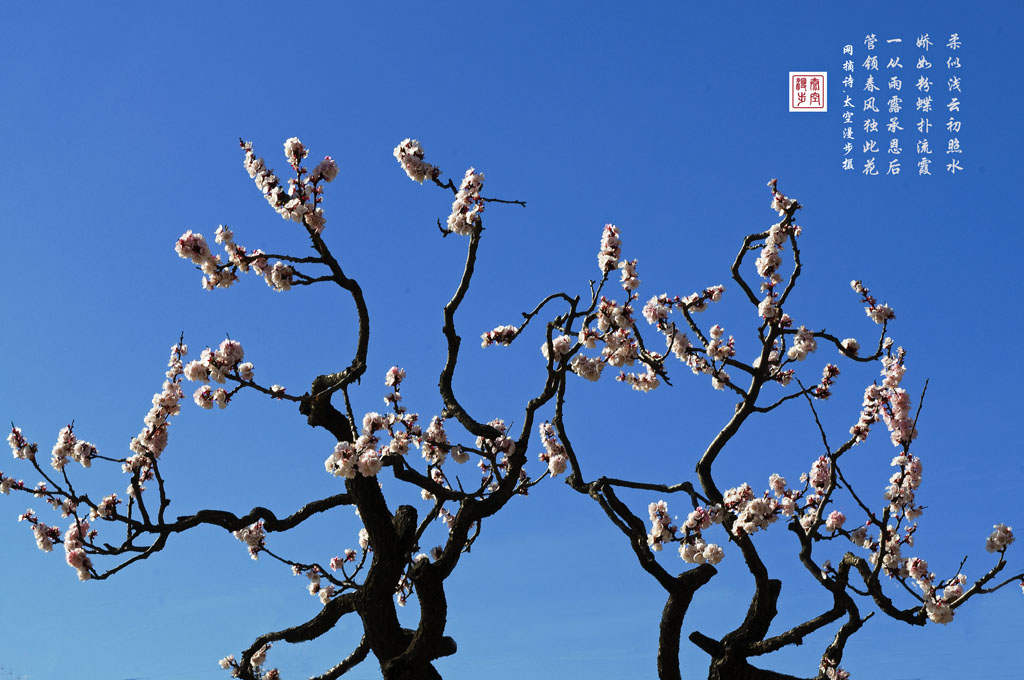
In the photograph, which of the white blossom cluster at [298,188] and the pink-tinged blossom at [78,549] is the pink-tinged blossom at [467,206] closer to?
the white blossom cluster at [298,188]

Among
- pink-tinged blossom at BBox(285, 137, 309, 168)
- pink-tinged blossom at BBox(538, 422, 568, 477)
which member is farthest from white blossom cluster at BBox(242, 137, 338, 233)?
pink-tinged blossom at BBox(538, 422, 568, 477)

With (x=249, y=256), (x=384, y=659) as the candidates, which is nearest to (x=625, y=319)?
(x=249, y=256)

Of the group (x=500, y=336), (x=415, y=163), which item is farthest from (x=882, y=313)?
Result: (x=415, y=163)

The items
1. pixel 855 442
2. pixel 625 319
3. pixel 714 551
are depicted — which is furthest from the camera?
pixel 855 442

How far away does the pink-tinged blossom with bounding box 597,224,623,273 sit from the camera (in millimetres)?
8812

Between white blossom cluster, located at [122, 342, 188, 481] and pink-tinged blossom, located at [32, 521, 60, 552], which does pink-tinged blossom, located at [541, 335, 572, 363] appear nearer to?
white blossom cluster, located at [122, 342, 188, 481]

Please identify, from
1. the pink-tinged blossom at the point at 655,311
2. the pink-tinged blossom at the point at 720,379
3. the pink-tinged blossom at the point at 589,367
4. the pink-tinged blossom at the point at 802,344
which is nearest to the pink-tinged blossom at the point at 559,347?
the pink-tinged blossom at the point at 589,367

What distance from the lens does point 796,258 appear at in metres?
9.11

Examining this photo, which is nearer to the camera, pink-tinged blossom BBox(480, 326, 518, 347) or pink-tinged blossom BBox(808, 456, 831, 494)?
pink-tinged blossom BBox(480, 326, 518, 347)

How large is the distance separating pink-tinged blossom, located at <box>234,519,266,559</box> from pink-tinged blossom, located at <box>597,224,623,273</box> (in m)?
4.67

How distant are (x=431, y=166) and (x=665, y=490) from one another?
4.07 m

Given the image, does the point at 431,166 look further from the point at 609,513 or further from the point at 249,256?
the point at 609,513

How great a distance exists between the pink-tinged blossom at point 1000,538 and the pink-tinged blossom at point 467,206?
6.31 metres

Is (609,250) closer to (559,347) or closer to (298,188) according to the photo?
(559,347)
